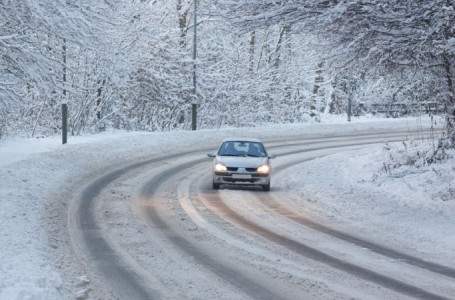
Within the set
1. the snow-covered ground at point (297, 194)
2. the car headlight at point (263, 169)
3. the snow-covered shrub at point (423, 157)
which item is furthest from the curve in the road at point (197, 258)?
the snow-covered shrub at point (423, 157)

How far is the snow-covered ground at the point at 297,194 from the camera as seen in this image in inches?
356

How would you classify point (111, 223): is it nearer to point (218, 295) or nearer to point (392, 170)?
point (218, 295)

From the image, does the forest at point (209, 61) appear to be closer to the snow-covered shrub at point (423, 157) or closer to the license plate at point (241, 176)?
the snow-covered shrub at point (423, 157)

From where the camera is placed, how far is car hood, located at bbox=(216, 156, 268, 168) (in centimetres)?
1765

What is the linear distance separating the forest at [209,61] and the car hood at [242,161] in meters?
3.05

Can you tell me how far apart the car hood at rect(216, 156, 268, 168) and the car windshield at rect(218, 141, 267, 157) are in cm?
42

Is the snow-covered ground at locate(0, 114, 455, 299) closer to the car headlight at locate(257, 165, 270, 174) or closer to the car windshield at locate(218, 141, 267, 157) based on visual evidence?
the car headlight at locate(257, 165, 270, 174)

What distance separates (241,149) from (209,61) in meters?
19.8

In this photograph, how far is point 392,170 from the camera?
17.7 meters

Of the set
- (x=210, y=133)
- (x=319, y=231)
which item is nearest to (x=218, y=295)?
(x=319, y=231)

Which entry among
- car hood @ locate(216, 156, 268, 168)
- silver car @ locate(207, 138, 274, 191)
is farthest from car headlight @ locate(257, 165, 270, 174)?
car hood @ locate(216, 156, 268, 168)

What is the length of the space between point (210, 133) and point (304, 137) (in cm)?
514

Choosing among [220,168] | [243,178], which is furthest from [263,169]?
[220,168]

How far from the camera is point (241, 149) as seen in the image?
1898 cm
